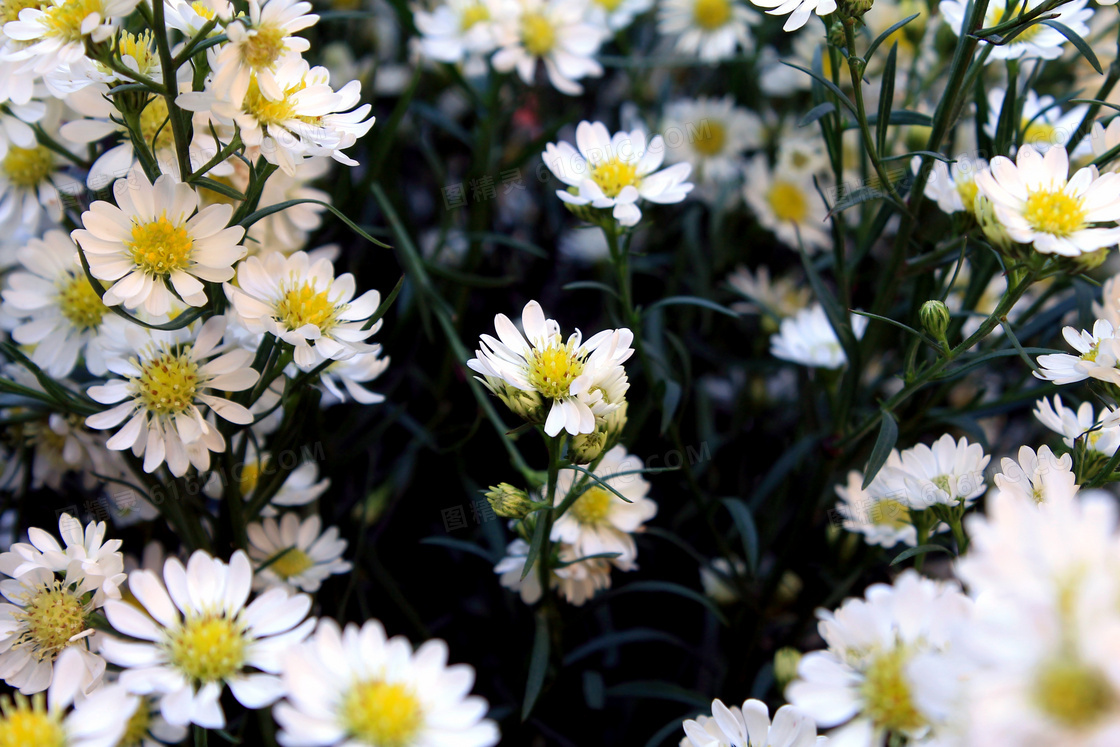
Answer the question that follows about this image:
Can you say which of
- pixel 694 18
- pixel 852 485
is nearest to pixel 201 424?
pixel 852 485

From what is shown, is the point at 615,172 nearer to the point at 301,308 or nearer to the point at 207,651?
the point at 301,308

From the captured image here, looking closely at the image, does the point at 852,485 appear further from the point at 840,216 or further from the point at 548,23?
the point at 548,23

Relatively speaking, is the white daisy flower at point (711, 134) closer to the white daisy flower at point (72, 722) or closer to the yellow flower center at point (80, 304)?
the yellow flower center at point (80, 304)

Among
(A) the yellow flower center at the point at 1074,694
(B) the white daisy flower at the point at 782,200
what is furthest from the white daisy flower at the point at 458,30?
(A) the yellow flower center at the point at 1074,694

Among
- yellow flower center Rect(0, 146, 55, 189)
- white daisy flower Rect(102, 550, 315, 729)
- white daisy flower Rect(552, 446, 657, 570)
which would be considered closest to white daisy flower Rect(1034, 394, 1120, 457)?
white daisy flower Rect(552, 446, 657, 570)

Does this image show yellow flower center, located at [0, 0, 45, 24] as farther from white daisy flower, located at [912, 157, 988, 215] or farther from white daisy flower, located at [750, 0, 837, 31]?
white daisy flower, located at [912, 157, 988, 215]
